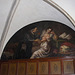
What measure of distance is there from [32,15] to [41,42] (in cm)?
173

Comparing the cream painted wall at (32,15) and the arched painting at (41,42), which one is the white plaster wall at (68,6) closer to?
the cream painted wall at (32,15)

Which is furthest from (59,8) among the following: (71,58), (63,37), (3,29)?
(3,29)

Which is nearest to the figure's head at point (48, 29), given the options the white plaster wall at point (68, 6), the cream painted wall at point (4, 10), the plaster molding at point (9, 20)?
the white plaster wall at point (68, 6)

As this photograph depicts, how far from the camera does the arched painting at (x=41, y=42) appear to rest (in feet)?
25.3

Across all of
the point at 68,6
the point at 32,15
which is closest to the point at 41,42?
the point at 32,15

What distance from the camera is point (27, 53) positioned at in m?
8.38

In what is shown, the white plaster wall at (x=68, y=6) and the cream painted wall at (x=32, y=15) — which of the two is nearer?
the white plaster wall at (x=68, y=6)

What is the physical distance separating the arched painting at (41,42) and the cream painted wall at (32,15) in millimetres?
280

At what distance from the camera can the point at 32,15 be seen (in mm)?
8531

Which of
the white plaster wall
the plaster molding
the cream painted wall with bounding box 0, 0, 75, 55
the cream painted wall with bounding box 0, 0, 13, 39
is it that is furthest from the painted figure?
the cream painted wall with bounding box 0, 0, 13, 39

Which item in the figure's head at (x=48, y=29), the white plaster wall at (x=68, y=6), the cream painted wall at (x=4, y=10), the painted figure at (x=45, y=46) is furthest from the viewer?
the figure's head at (x=48, y=29)

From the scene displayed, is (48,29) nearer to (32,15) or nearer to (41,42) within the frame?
(41,42)

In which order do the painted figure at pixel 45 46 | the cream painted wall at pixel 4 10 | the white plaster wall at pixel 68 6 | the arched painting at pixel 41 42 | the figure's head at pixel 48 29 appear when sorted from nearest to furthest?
the white plaster wall at pixel 68 6
the cream painted wall at pixel 4 10
the arched painting at pixel 41 42
the painted figure at pixel 45 46
the figure's head at pixel 48 29

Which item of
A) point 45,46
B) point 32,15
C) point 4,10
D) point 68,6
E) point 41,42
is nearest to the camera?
point 68,6
